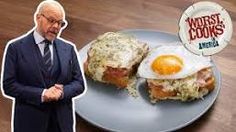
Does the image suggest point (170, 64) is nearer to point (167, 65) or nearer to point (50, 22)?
point (167, 65)

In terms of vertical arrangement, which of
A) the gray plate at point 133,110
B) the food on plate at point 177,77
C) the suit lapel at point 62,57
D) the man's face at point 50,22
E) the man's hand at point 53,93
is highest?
the man's face at point 50,22

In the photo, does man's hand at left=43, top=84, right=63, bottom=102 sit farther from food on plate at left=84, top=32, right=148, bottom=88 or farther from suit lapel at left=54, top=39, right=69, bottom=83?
food on plate at left=84, top=32, right=148, bottom=88

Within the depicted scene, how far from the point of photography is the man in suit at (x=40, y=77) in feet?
1.51

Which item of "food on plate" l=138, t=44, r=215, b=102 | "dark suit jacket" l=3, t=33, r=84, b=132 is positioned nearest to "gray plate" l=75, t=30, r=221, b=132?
"food on plate" l=138, t=44, r=215, b=102

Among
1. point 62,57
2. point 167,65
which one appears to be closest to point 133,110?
point 167,65

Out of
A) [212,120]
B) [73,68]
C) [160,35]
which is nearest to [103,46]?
[160,35]

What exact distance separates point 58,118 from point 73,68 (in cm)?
6

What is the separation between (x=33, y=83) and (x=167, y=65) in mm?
424

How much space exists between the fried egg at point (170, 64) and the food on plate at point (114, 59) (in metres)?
0.03

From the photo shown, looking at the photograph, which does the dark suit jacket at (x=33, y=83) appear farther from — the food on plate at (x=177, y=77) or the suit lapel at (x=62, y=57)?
the food on plate at (x=177, y=77)

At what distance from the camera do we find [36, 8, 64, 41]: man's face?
432mm

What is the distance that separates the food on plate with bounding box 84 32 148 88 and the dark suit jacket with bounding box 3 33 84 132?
0.39 m

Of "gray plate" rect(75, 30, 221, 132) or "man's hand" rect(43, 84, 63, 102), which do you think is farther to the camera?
"gray plate" rect(75, 30, 221, 132)

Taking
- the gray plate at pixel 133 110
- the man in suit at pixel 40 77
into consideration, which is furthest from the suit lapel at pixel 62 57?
the gray plate at pixel 133 110
